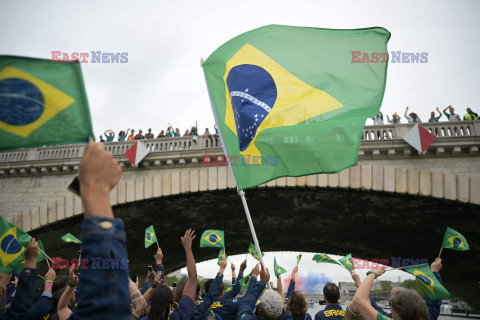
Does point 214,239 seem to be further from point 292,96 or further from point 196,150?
point 196,150

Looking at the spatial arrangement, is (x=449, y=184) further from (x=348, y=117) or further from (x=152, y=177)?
(x=152, y=177)

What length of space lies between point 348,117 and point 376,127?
9.37m

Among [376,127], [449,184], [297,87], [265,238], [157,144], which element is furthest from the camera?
[265,238]

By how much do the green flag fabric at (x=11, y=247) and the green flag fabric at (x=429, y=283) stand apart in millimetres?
5870

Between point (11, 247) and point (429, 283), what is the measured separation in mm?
6415

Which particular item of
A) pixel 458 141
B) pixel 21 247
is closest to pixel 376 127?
pixel 458 141

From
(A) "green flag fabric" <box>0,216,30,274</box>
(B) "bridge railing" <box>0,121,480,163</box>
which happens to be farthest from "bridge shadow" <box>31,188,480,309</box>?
(A) "green flag fabric" <box>0,216,30,274</box>

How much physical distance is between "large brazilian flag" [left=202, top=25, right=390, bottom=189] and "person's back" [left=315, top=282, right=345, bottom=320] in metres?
1.71

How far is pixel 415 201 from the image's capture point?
13.6 m

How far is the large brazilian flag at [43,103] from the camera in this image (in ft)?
9.45

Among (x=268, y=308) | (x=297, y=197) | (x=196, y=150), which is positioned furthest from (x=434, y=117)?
(x=268, y=308)

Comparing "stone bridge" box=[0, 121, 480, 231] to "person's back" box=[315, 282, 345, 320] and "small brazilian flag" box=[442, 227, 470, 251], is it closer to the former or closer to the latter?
"small brazilian flag" box=[442, 227, 470, 251]

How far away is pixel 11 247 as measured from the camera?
593 centimetres

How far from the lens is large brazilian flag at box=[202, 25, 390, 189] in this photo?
5.32 meters
